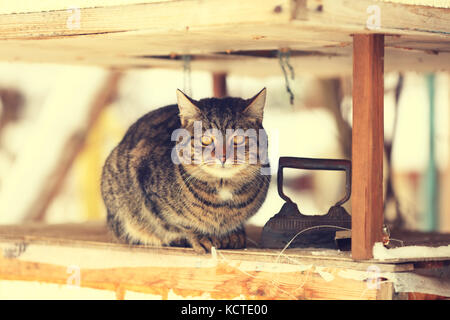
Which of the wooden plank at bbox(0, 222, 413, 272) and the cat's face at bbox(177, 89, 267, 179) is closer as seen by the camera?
the wooden plank at bbox(0, 222, 413, 272)

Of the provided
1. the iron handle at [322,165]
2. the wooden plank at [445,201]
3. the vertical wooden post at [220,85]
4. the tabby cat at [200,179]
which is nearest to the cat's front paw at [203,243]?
the tabby cat at [200,179]

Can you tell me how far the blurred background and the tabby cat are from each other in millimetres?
483

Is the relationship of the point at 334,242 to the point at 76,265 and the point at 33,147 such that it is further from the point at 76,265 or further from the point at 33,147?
the point at 33,147

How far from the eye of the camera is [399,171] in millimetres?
8727

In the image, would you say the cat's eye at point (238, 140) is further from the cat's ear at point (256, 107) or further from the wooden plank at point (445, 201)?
the wooden plank at point (445, 201)

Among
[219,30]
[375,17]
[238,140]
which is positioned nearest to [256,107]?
[238,140]

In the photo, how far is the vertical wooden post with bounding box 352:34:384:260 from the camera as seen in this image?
107 inches

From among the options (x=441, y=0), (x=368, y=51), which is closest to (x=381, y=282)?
(x=368, y=51)

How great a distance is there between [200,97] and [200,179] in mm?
4653

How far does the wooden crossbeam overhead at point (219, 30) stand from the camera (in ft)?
8.00

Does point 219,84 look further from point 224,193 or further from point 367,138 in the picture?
point 367,138

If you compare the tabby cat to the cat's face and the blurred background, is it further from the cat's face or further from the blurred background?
the blurred background

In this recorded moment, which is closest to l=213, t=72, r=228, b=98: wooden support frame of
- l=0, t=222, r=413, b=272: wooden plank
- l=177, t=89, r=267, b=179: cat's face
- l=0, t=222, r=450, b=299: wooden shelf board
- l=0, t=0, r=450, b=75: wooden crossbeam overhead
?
l=0, t=0, r=450, b=75: wooden crossbeam overhead

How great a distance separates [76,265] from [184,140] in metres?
0.76
